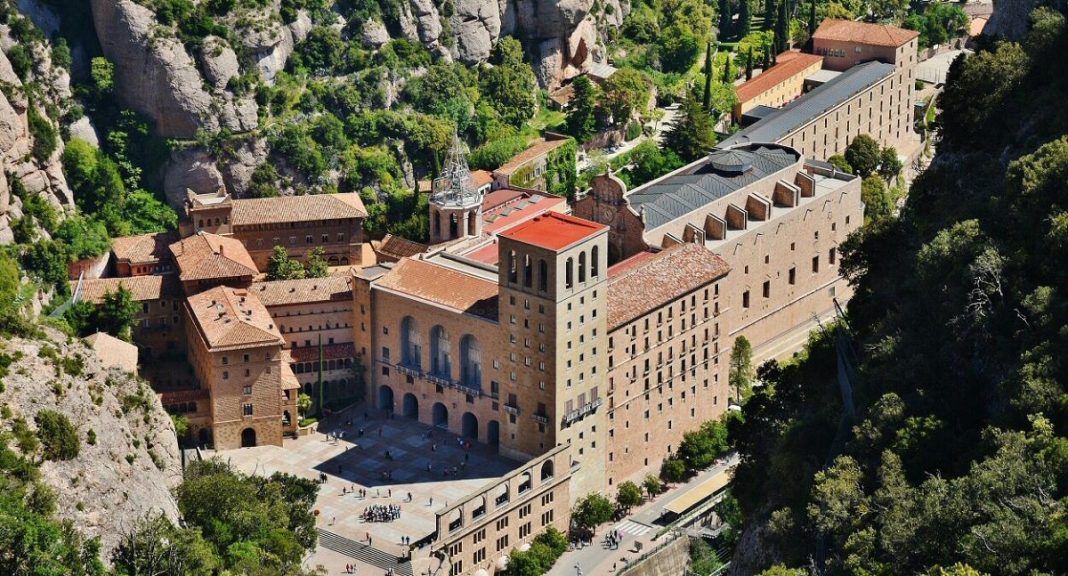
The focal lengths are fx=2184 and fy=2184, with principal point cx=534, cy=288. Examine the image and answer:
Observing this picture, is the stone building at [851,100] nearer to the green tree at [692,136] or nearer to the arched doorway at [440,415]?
the green tree at [692,136]

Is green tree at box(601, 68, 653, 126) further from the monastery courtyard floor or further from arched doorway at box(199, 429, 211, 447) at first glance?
arched doorway at box(199, 429, 211, 447)

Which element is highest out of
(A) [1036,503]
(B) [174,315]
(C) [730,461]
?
(A) [1036,503]

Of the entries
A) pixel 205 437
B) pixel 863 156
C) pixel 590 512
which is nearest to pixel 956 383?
pixel 590 512

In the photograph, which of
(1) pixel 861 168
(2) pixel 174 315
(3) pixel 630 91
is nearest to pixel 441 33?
(3) pixel 630 91

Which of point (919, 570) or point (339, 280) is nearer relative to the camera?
point (919, 570)

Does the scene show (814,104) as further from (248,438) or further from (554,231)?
(248,438)

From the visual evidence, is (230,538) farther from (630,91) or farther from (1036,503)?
(630,91)

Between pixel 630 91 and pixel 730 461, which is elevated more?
pixel 630 91

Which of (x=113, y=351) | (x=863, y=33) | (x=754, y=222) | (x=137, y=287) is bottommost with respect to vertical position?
(x=113, y=351)
